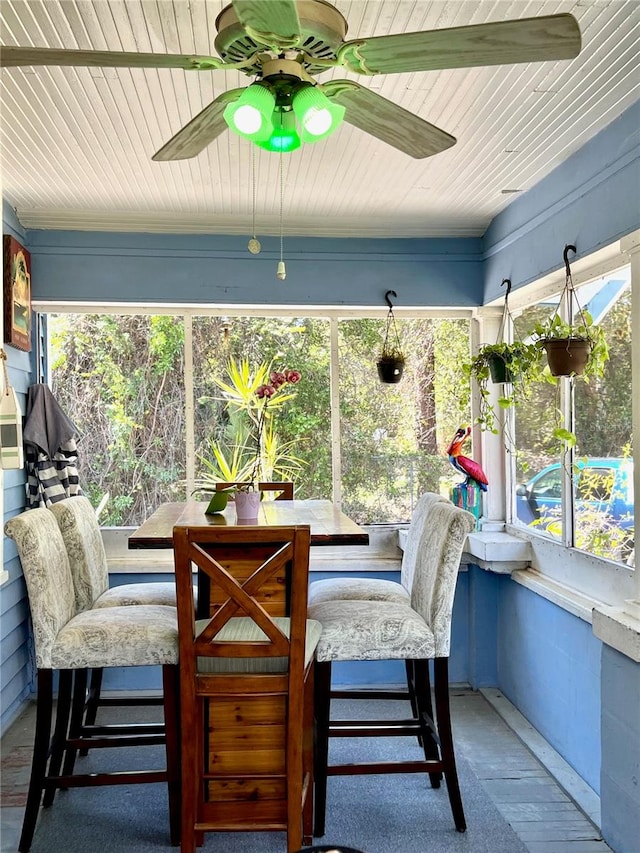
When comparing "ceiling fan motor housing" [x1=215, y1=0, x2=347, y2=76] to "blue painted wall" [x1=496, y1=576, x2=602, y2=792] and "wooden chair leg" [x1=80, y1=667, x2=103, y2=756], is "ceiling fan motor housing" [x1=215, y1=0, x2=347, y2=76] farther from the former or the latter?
"wooden chair leg" [x1=80, y1=667, x2=103, y2=756]

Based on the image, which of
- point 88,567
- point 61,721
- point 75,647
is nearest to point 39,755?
point 61,721

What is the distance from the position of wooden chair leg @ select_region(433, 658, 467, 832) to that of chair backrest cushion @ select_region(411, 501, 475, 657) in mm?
96

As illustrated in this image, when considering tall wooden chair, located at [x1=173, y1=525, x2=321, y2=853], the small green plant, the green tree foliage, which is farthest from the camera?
the green tree foliage

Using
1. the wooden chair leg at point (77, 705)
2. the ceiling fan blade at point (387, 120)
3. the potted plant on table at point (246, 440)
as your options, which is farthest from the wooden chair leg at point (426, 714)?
the ceiling fan blade at point (387, 120)

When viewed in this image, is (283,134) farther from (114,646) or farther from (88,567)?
(88,567)

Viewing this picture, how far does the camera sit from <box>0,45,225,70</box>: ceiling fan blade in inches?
59.1

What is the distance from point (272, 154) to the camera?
9.54 feet

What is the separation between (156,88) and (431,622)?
2.01 metres

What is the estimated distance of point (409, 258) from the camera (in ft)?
13.3

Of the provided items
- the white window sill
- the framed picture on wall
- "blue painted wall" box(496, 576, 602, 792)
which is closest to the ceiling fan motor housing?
the white window sill

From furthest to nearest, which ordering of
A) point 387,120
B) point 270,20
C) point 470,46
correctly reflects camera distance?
point 387,120, point 470,46, point 270,20

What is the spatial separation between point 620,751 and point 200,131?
2.33m

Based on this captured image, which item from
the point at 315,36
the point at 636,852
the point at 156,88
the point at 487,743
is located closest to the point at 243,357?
the point at 156,88

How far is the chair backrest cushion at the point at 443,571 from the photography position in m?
2.46
